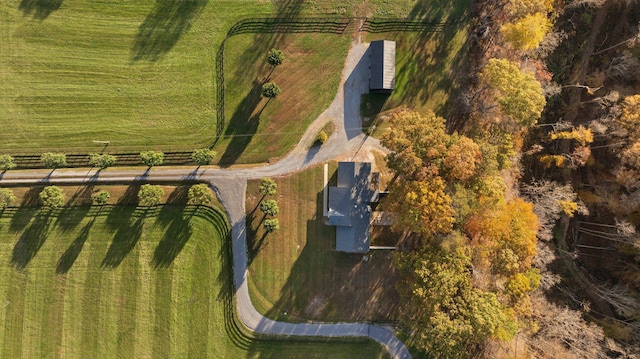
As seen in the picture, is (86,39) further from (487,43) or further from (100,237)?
(487,43)

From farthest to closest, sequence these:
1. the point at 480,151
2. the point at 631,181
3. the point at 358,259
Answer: the point at 358,259 → the point at 631,181 → the point at 480,151

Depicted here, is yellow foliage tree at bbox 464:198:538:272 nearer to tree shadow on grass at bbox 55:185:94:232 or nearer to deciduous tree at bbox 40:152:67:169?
tree shadow on grass at bbox 55:185:94:232

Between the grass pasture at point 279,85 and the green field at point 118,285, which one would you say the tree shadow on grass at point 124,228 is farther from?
the grass pasture at point 279,85

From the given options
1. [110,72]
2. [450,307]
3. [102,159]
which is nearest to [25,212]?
[102,159]

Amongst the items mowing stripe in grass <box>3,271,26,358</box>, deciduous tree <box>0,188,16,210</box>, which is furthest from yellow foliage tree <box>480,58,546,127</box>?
mowing stripe in grass <box>3,271,26,358</box>

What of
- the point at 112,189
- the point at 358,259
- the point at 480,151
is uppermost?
the point at 480,151

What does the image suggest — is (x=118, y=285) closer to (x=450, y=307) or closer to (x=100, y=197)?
(x=100, y=197)

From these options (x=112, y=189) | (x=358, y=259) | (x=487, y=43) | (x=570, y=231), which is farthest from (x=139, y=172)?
(x=570, y=231)
